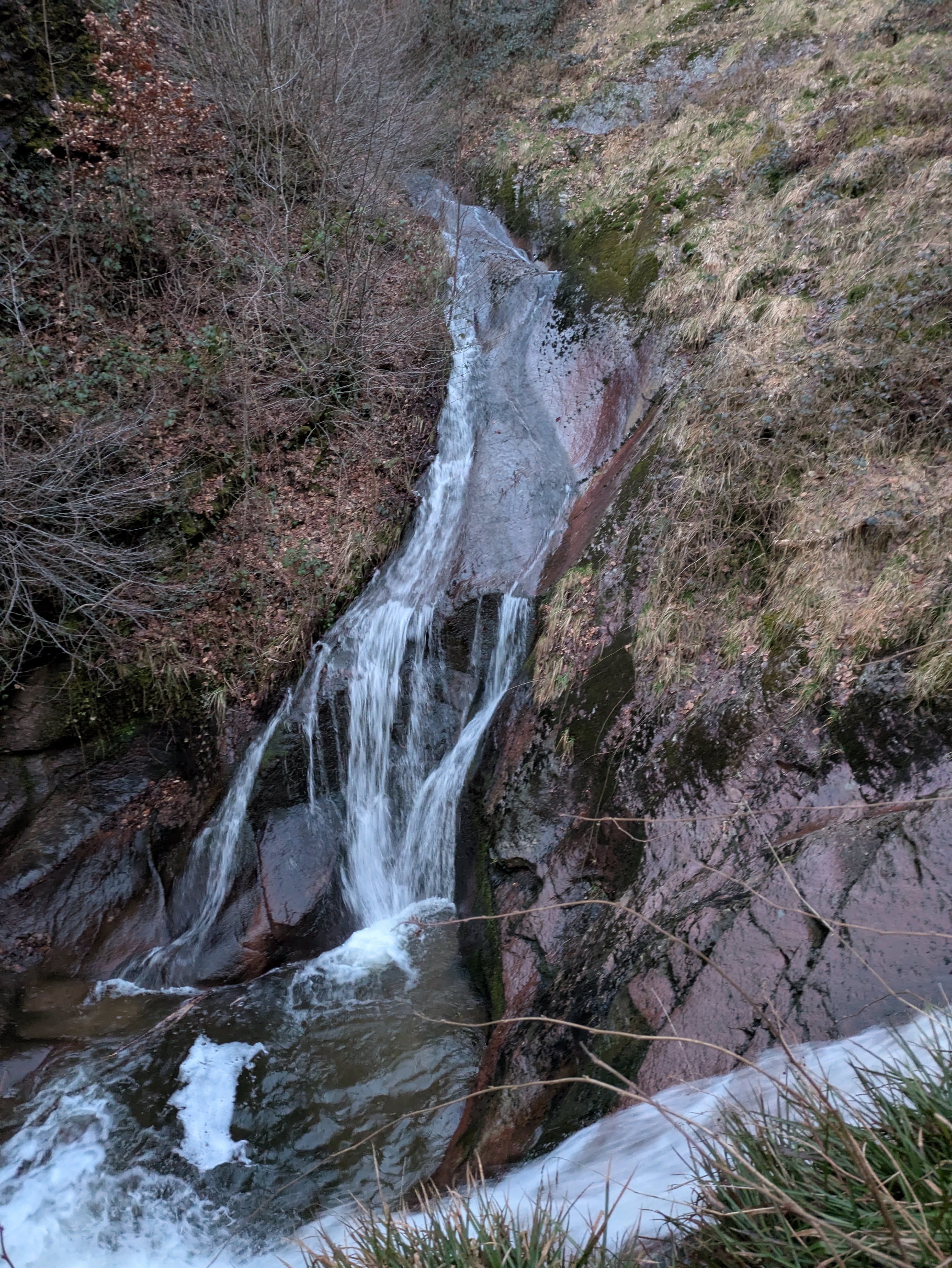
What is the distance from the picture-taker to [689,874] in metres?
3.84

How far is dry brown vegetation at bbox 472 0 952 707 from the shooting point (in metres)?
4.16

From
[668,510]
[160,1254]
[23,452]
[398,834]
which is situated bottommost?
[160,1254]

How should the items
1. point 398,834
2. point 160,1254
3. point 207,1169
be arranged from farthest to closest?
point 398,834, point 207,1169, point 160,1254

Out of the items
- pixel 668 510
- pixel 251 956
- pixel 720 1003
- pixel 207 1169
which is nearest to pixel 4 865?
pixel 251 956

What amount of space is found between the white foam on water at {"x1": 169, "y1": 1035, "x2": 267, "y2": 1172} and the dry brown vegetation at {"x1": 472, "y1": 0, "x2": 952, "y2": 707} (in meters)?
4.09

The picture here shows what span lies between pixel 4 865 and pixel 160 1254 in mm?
3326

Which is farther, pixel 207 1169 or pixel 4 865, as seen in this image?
pixel 4 865

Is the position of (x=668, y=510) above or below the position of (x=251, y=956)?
above

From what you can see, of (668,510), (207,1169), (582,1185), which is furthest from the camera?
(668,510)

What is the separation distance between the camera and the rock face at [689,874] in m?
2.90

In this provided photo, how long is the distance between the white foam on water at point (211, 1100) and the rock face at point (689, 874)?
5.20 feet

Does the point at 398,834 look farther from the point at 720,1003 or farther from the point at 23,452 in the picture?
the point at 23,452

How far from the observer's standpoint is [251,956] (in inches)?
217

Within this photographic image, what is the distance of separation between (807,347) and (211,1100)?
714cm
